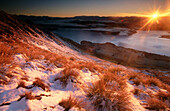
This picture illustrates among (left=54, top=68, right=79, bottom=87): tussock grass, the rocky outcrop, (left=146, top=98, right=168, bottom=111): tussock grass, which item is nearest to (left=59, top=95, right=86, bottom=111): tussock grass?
(left=54, top=68, right=79, bottom=87): tussock grass

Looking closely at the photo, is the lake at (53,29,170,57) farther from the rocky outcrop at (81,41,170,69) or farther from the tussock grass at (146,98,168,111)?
the tussock grass at (146,98,168,111)

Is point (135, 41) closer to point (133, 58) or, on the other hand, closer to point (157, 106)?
point (133, 58)

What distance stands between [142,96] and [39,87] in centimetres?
327

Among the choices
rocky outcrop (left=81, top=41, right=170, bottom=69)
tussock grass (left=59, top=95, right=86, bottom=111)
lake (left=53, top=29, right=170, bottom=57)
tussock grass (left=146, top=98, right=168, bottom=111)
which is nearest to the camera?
tussock grass (left=59, top=95, right=86, bottom=111)

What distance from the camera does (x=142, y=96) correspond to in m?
3.19

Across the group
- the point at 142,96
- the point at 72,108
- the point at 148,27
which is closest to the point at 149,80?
the point at 142,96

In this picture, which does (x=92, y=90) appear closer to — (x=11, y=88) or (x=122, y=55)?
(x=11, y=88)

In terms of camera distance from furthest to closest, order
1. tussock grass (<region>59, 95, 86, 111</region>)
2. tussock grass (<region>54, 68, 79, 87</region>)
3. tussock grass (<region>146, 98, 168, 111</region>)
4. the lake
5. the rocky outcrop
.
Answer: the lake
the rocky outcrop
tussock grass (<region>54, 68, 79, 87</region>)
tussock grass (<region>146, 98, 168, 111</region>)
tussock grass (<region>59, 95, 86, 111</region>)

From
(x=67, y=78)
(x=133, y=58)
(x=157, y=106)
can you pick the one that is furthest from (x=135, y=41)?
(x=67, y=78)

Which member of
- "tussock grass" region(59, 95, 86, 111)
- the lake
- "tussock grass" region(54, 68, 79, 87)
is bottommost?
"tussock grass" region(59, 95, 86, 111)

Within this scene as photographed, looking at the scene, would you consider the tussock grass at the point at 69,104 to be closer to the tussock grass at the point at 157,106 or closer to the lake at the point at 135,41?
the tussock grass at the point at 157,106

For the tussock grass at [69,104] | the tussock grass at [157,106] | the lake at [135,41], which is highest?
the lake at [135,41]

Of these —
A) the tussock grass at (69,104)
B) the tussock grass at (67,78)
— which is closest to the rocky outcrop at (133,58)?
the tussock grass at (67,78)

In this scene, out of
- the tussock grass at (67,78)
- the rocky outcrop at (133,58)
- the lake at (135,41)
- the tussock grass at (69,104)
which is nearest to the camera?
the tussock grass at (69,104)
